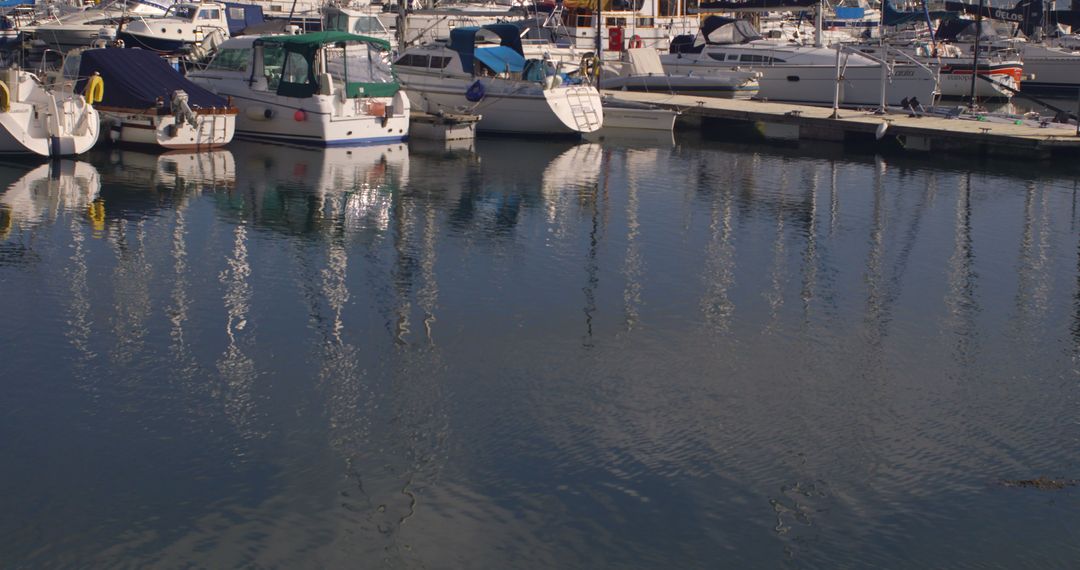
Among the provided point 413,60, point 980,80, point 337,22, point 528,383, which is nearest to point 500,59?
point 413,60

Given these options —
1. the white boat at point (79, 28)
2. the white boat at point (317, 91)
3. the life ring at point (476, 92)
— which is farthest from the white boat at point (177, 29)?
the white boat at point (317, 91)

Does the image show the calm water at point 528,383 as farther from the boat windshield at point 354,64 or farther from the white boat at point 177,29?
the white boat at point 177,29

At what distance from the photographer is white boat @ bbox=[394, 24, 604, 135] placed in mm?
36719

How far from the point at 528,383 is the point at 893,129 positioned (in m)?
24.6

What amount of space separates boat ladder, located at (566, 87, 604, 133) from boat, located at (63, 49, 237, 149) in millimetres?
9896

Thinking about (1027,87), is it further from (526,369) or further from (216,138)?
(526,369)

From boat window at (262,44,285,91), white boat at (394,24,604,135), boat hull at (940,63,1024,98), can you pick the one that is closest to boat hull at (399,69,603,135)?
white boat at (394,24,604,135)

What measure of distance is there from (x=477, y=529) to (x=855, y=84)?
38.8 meters

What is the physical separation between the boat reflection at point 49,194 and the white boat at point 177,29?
22.4 metres

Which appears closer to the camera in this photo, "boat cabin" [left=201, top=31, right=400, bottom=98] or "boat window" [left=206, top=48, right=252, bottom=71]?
"boat cabin" [left=201, top=31, right=400, bottom=98]

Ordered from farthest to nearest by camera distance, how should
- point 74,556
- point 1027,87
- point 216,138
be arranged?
point 1027,87 → point 216,138 → point 74,556

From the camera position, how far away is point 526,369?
15.4 m

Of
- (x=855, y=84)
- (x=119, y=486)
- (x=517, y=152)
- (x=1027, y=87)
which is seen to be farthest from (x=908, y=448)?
(x=1027, y=87)

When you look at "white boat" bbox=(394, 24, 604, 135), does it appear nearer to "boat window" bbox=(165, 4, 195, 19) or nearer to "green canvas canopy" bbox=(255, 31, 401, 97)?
"green canvas canopy" bbox=(255, 31, 401, 97)
